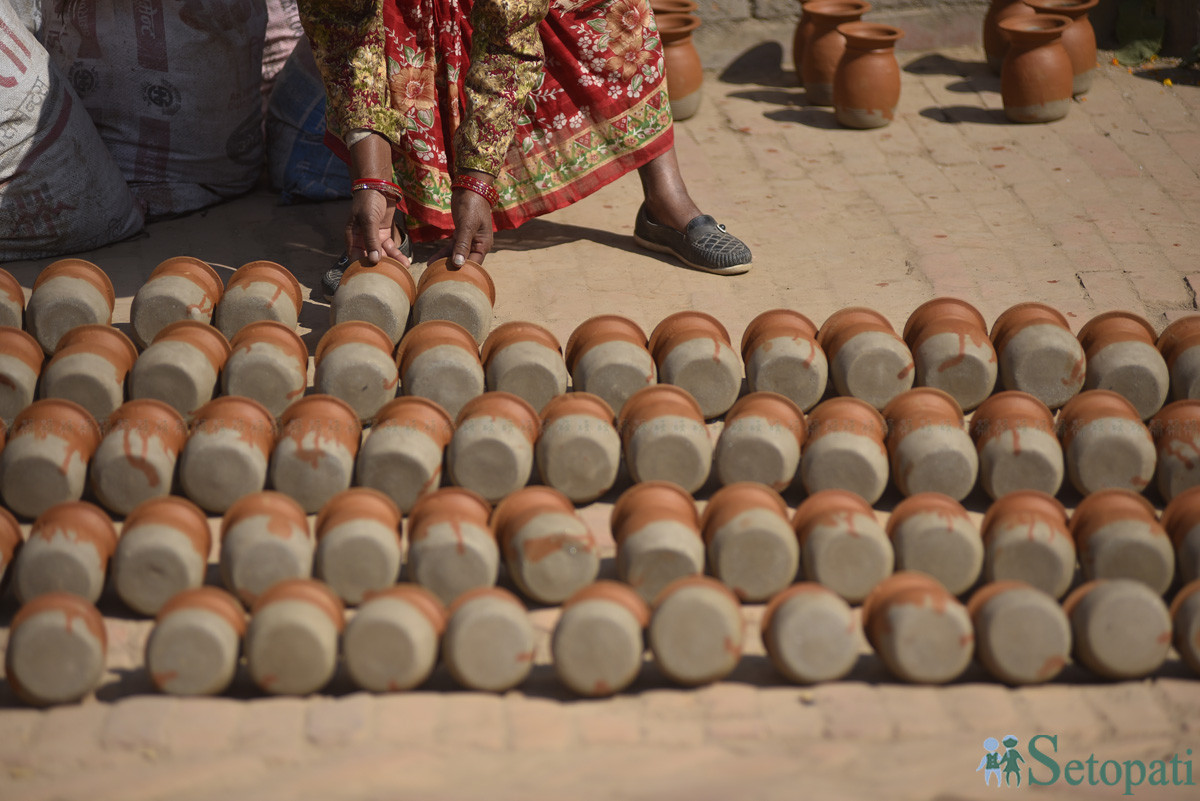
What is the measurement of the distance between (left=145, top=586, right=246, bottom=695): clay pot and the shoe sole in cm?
227

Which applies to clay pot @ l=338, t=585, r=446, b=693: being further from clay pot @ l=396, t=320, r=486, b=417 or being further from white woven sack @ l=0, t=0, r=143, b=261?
white woven sack @ l=0, t=0, r=143, b=261

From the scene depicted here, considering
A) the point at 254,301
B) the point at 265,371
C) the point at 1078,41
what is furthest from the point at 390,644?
the point at 1078,41

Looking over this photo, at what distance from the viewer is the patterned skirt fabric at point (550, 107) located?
3.76 meters

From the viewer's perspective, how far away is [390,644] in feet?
7.18

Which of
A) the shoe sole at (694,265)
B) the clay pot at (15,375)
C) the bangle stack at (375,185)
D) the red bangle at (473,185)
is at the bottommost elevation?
the shoe sole at (694,265)

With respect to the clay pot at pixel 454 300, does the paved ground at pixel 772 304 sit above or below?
below

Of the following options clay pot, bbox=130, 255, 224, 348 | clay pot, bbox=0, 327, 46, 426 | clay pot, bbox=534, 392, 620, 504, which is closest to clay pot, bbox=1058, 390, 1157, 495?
clay pot, bbox=534, 392, 620, 504

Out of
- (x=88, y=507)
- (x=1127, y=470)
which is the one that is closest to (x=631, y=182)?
(x=1127, y=470)

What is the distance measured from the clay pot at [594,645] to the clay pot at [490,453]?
0.57 meters

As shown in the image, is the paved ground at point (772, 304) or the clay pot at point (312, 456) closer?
the paved ground at point (772, 304)

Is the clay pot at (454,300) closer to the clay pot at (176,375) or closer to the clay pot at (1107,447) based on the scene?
the clay pot at (176,375)

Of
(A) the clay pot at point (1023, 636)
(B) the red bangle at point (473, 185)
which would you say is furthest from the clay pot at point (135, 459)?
(A) the clay pot at point (1023, 636)

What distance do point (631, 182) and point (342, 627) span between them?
298 cm

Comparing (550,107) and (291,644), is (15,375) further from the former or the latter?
(550,107)
